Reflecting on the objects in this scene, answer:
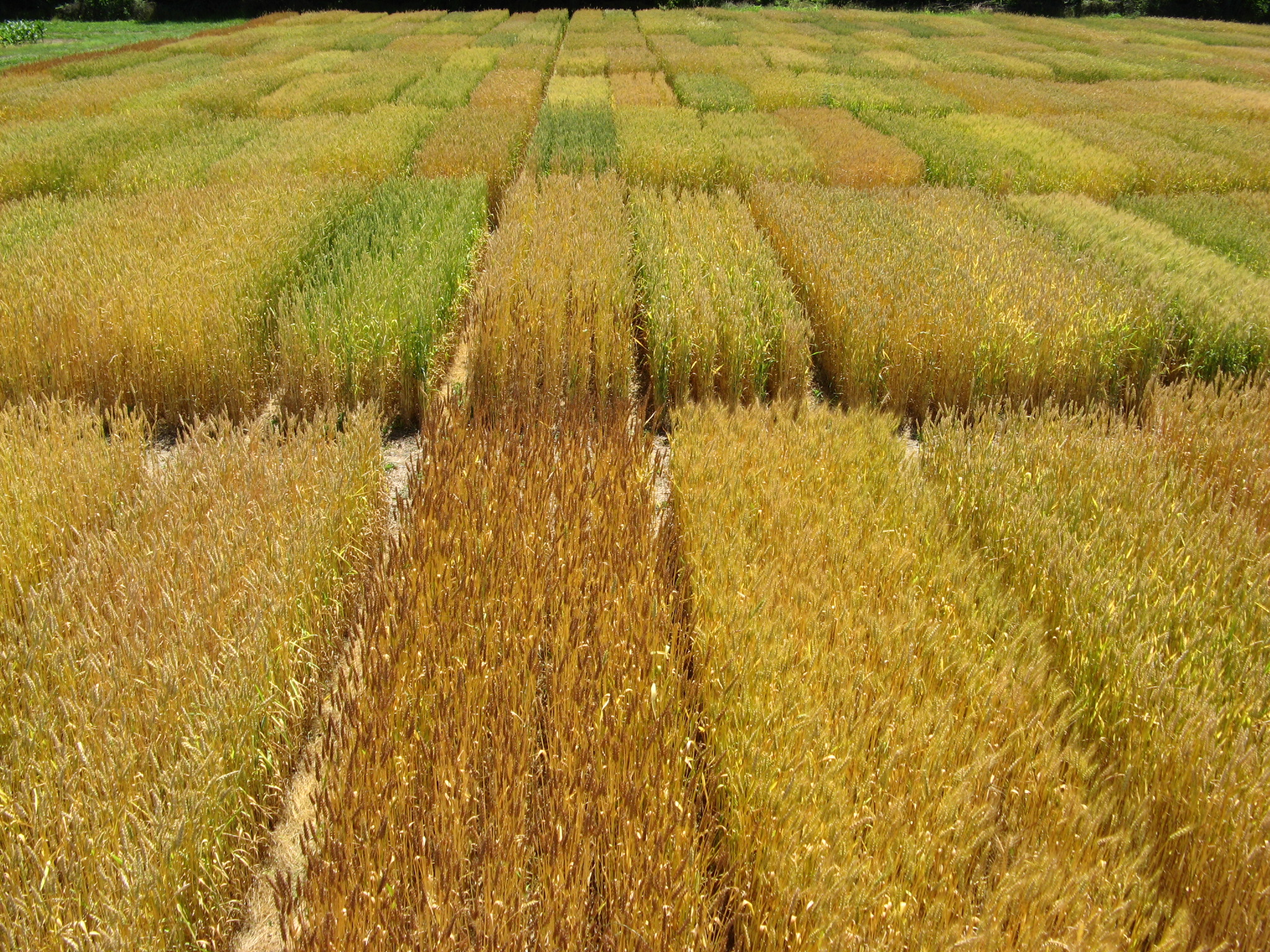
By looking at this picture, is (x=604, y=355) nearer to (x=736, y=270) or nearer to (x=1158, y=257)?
(x=736, y=270)

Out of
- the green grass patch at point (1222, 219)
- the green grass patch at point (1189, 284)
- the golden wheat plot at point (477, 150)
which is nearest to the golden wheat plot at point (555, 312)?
the golden wheat plot at point (477, 150)

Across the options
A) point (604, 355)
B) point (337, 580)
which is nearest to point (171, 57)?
point (604, 355)

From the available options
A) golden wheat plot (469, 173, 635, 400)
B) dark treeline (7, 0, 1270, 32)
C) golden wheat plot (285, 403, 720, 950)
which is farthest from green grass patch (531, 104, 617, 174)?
dark treeline (7, 0, 1270, 32)

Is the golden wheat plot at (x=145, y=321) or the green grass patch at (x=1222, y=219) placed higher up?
the green grass patch at (x=1222, y=219)

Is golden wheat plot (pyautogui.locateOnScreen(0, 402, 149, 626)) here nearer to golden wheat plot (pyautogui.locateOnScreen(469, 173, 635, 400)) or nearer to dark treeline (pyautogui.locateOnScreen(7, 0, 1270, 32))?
golden wheat plot (pyautogui.locateOnScreen(469, 173, 635, 400))

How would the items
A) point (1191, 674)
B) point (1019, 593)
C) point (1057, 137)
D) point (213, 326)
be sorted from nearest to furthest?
point (1191, 674) → point (1019, 593) → point (213, 326) → point (1057, 137)

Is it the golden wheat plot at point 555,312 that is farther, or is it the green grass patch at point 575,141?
the green grass patch at point 575,141

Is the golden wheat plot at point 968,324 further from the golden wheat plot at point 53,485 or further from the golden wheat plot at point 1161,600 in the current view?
the golden wheat plot at point 53,485

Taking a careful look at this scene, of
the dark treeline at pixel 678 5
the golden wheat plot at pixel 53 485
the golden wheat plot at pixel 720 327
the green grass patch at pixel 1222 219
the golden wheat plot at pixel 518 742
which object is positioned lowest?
the golden wheat plot at pixel 518 742

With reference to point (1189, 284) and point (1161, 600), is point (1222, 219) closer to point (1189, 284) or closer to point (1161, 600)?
point (1189, 284)
